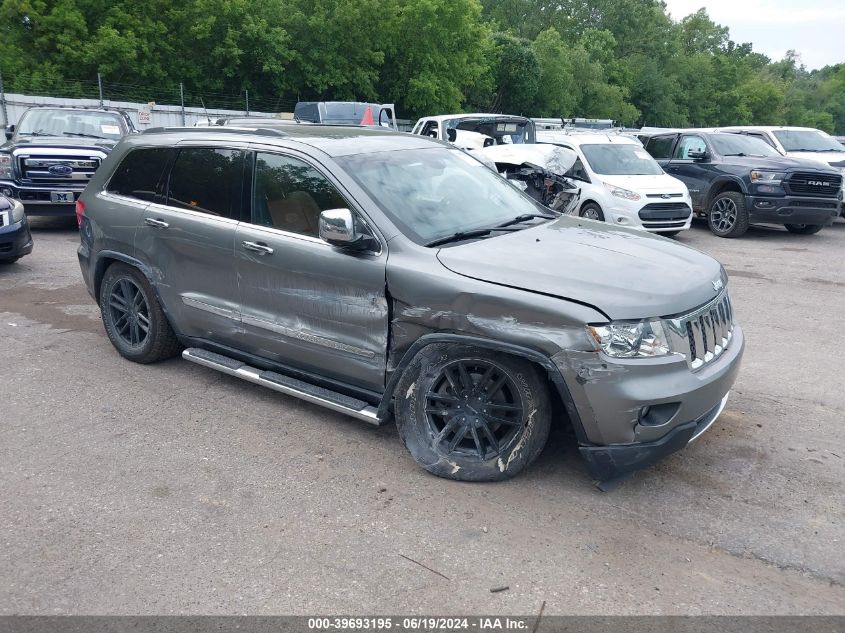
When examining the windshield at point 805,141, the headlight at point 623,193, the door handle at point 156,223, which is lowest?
the headlight at point 623,193

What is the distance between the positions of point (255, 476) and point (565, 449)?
1.77 meters

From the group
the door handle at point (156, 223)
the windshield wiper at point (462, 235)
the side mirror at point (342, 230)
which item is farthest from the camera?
the door handle at point (156, 223)

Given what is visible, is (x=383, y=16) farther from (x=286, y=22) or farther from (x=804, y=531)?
(x=804, y=531)

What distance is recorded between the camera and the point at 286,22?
38594mm

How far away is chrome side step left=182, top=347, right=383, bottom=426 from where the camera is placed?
4254 millimetres

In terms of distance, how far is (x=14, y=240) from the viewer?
861cm

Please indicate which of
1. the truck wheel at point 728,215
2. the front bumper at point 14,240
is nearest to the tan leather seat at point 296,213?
the front bumper at point 14,240

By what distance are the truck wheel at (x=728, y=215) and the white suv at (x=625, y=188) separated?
0.97 meters

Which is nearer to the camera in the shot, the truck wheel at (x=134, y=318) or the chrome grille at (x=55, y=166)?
the truck wheel at (x=134, y=318)

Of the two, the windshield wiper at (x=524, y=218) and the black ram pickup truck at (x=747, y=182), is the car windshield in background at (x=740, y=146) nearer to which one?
the black ram pickup truck at (x=747, y=182)

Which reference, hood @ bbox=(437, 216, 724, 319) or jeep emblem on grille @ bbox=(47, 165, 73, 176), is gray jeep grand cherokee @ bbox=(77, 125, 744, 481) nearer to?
hood @ bbox=(437, 216, 724, 319)

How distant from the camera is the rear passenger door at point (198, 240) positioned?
494 centimetres

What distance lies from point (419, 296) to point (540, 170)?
27.8 feet

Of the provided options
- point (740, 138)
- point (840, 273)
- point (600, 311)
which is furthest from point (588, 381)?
point (740, 138)
